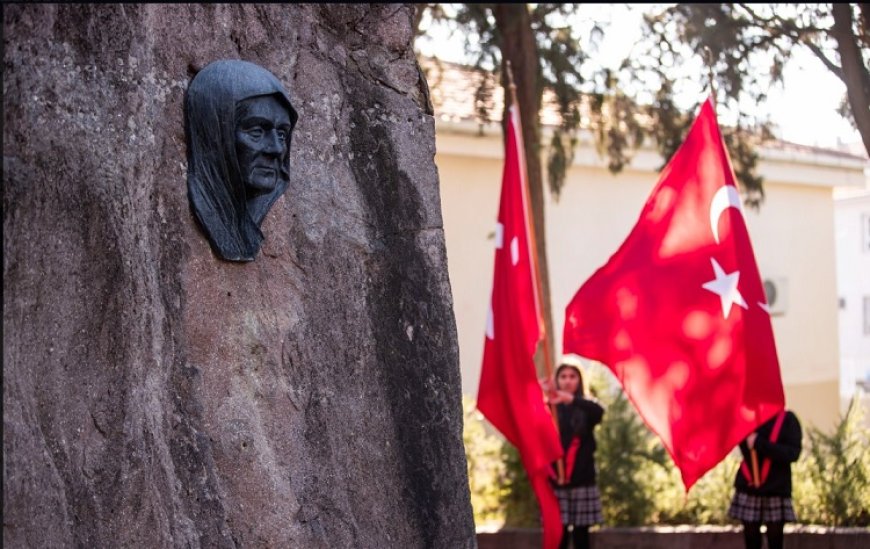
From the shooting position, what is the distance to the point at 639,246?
5680 mm

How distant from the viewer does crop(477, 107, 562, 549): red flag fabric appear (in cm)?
588

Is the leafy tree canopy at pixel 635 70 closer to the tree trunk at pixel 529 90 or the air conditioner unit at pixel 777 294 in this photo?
the tree trunk at pixel 529 90

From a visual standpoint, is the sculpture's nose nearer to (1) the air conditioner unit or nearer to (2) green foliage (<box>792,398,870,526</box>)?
(2) green foliage (<box>792,398,870,526</box>)

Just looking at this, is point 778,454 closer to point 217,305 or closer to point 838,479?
point 838,479

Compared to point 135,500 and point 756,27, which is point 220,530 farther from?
point 756,27

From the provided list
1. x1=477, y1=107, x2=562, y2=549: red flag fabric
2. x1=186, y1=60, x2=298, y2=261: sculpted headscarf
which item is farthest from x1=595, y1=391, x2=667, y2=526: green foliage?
x1=186, y1=60, x2=298, y2=261: sculpted headscarf

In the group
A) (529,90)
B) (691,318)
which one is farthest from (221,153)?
(529,90)

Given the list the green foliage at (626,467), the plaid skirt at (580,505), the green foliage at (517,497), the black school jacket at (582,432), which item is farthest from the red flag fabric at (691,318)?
the green foliage at (517,497)

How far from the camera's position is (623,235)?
1510cm

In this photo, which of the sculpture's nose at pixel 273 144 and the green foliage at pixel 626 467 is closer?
the sculpture's nose at pixel 273 144

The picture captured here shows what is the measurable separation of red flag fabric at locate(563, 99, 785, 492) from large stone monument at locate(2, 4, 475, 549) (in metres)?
1.90

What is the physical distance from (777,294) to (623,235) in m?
3.19

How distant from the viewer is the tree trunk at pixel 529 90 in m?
9.34

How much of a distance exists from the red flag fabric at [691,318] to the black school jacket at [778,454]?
93 centimetres
